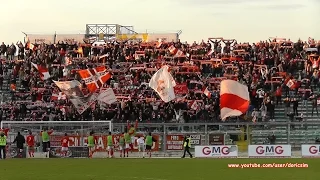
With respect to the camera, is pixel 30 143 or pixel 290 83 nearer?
pixel 30 143

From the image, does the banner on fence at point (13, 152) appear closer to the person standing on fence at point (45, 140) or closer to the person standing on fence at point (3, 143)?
the person standing on fence at point (3, 143)

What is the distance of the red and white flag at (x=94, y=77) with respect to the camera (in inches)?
2200

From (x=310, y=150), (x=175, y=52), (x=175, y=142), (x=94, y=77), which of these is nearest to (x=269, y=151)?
(x=310, y=150)

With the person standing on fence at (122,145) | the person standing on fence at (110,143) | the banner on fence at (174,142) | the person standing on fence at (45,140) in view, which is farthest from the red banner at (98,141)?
the banner on fence at (174,142)

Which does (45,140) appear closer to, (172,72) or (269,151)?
(269,151)

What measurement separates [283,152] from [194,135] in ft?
20.9

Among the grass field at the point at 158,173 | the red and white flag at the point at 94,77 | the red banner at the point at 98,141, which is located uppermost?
the red and white flag at the point at 94,77

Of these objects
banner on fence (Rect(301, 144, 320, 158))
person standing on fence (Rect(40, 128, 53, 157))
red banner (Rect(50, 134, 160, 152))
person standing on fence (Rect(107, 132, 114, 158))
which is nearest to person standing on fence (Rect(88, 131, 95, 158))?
red banner (Rect(50, 134, 160, 152))

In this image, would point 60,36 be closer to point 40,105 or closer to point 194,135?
point 40,105

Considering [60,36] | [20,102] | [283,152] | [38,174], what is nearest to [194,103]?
[283,152]

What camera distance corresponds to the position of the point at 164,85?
5400 centimetres

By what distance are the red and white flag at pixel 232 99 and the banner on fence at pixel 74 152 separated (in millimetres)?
9554

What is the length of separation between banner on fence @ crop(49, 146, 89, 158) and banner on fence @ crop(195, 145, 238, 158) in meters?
7.52

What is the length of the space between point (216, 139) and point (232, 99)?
3.07m
